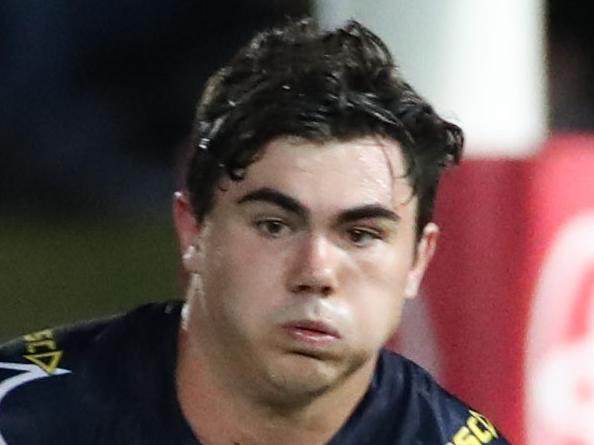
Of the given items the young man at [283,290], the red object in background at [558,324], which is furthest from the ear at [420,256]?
the red object in background at [558,324]

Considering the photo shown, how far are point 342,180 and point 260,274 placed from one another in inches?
2.9

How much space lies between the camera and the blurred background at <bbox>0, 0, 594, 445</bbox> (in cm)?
109

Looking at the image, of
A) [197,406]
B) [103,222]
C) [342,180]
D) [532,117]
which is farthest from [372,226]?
[103,222]

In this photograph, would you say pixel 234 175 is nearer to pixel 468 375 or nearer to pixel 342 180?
pixel 342 180

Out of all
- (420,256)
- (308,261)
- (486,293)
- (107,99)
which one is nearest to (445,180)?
(486,293)

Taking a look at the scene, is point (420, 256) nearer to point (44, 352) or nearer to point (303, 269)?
point (303, 269)

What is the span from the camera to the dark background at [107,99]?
58.9 inches

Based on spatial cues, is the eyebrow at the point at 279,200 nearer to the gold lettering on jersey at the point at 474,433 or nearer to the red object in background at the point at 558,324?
the gold lettering on jersey at the point at 474,433

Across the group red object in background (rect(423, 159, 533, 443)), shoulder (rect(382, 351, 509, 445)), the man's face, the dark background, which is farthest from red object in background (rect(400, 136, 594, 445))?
the dark background

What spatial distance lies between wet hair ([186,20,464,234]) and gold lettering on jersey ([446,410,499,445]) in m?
0.14

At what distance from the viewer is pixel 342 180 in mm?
796

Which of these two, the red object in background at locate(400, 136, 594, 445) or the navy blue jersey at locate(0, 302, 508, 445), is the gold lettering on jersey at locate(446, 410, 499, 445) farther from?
the red object in background at locate(400, 136, 594, 445)

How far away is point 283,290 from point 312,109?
0.11 m

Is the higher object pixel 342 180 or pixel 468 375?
pixel 342 180
